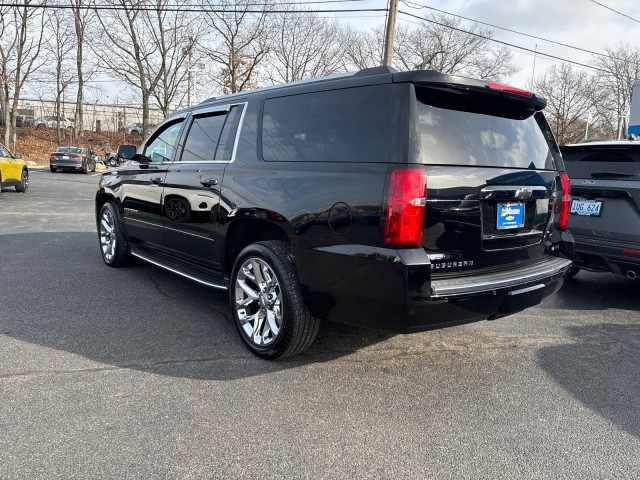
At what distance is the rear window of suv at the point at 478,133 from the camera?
9.55ft

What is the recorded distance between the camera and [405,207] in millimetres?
2729

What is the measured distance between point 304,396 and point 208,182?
1.94 meters

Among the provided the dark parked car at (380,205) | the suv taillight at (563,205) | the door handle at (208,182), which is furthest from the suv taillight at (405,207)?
the door handle at (208,182)

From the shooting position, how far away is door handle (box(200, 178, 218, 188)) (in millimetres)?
4000

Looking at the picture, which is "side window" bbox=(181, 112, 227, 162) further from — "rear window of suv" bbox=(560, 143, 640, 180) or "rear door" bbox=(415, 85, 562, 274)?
"rear window of suv" bbox=(560, 143, 640, 180)

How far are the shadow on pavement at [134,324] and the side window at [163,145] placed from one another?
1.36 meters

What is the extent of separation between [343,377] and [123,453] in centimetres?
143

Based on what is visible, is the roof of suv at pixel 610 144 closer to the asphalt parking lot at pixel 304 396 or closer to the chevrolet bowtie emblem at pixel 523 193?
the asphalt parking lot at pixel 304 396

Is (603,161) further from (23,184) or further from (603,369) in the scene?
(23,184)

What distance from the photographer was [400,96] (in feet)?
9.37

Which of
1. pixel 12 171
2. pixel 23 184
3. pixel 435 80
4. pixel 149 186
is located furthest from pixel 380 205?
pixel 23 184

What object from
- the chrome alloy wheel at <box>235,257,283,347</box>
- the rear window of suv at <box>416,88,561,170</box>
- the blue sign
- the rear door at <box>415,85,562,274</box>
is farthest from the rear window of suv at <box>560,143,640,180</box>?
the chrome alloy wheel at <box>235,257,283,347</box>

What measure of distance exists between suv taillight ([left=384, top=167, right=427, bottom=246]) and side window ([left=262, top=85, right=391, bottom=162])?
0.18 m

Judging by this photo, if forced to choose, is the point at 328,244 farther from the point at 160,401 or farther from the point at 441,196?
the point at 160,401
